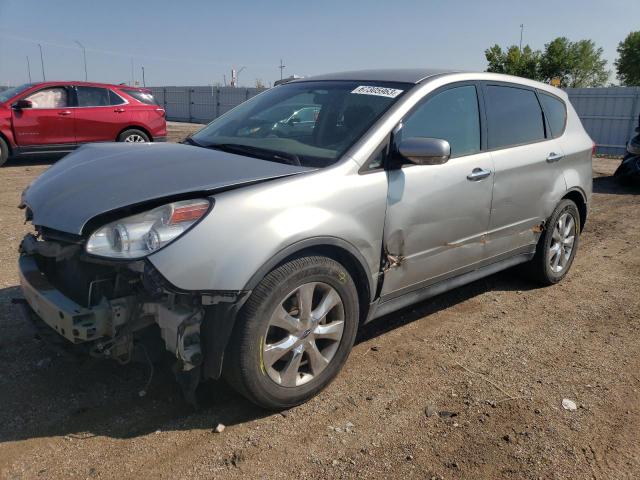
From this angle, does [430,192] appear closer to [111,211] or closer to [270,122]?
[270,122]

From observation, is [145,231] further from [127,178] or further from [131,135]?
[131,135]

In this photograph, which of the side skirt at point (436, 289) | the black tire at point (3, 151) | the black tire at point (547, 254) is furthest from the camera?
the black tire at point (3, 151)

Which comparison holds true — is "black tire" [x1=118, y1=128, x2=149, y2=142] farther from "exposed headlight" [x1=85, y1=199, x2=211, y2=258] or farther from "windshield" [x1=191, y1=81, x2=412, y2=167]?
"exposed headlight" [x1=85, y1=199, x2=211, y2=258]

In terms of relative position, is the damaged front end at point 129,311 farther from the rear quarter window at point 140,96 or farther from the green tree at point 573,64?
the green tree at point 573,64

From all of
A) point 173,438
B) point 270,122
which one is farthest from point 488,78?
point 173,438

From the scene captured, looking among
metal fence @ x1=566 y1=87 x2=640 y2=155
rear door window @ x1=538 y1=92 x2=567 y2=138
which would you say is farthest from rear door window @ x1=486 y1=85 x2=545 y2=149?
metal fence @ x1=566 y1=87 x2=640 y2=155

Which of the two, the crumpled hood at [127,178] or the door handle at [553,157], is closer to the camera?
the crumpled hood at [127,178]

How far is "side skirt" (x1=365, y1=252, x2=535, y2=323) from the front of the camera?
3408mm

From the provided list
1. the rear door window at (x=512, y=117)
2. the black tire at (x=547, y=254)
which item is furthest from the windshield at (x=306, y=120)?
the black tire at (x=547, y=254)

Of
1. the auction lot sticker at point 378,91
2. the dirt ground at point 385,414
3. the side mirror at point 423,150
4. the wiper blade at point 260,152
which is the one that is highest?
the auction lot sticker at point 378,91

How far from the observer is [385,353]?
11.9 feet

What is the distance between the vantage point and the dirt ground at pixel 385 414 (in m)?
2.54

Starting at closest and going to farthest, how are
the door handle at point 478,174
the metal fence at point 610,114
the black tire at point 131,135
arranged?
the door handle at point 478,174 < the black tire at point 131,135 < the metal fence at point 610,114

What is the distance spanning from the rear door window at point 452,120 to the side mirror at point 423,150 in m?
0.21
